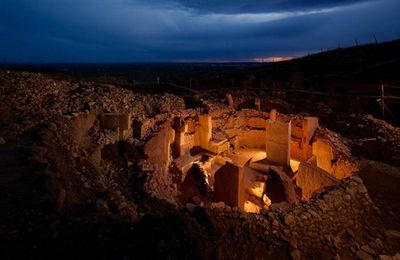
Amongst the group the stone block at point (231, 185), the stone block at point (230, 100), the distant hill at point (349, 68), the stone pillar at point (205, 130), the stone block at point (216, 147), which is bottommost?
the stone block at point (231, 185)

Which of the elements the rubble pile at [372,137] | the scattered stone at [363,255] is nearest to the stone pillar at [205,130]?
the rubble pile at [372,137]

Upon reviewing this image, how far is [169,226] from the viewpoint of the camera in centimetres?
398

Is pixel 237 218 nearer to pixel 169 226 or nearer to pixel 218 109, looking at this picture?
pixel 169 226

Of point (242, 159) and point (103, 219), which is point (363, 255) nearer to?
point (103, 219)

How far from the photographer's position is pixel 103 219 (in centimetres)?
367

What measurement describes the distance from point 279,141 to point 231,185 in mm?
3103

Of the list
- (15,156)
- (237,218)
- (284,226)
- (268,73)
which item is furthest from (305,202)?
(268,73)

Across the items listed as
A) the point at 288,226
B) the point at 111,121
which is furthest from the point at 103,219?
the point at 111,121

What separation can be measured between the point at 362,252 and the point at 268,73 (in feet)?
95.5

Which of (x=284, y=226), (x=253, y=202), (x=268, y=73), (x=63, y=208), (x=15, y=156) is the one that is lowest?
(x=253, y=202)

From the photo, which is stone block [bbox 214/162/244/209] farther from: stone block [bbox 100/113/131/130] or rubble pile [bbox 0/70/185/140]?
rubble pile [bbox 0/70/185/140]

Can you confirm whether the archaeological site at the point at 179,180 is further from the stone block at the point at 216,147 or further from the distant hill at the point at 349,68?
the distant hill at the point at 349,68

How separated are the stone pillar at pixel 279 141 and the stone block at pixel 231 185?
109 inches

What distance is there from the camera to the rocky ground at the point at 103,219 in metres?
3.25
